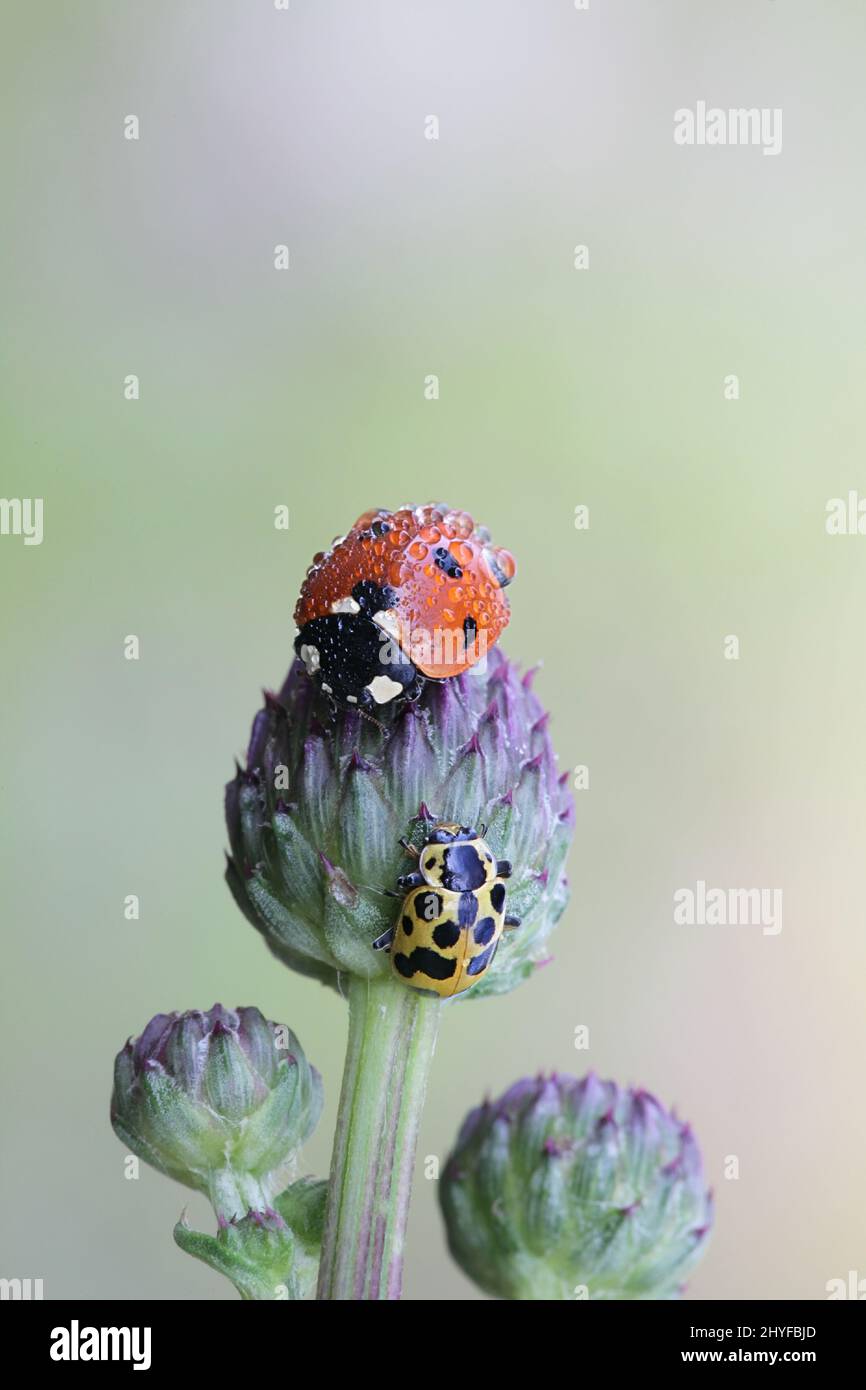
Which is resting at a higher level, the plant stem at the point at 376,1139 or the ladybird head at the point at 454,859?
the ladybird head at the point at 454,859

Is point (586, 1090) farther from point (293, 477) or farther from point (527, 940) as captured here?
point (293, 477)

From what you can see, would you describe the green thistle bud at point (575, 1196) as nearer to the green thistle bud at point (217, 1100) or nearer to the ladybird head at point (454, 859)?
the green thistle bud at point (217, 1100)

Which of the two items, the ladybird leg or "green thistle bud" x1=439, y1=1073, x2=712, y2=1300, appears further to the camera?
"green thistle bud" x1=439, y1=1073, x2=712, y2=1300

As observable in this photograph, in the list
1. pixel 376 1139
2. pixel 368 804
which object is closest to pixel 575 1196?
pixel 376 1139

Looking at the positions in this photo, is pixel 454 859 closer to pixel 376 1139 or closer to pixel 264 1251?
pixel 376 1139

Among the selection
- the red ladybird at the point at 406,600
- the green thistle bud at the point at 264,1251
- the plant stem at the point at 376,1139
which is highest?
the red ladybird at the point at 406,600

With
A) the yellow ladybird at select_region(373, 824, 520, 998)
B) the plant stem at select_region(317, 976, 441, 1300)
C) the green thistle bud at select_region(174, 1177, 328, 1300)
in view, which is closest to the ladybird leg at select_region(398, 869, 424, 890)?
the yellow ladybird at select_region(373, 824, 520, 998)

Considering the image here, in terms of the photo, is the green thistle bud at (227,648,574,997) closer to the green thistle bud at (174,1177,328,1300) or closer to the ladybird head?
the ladybird head

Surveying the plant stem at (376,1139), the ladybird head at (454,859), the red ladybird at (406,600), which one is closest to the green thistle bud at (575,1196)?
the plant stem at (376,1139)
